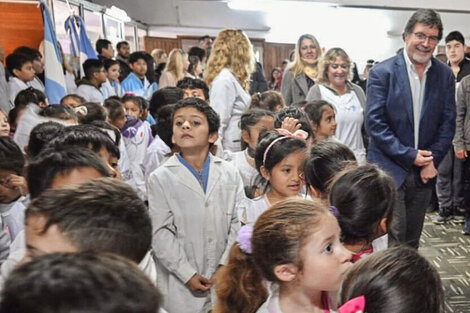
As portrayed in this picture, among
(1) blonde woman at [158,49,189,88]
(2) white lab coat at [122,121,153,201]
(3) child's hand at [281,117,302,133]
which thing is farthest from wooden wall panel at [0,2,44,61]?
(3) child's hand at [281,117,302,133]

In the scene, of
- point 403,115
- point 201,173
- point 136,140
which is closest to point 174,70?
point 136,140

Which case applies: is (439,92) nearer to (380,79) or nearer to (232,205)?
(380,79)

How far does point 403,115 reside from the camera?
2.31 metres

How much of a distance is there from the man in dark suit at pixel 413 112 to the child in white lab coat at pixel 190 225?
3.39 ft

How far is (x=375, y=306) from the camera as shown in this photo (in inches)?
34.7

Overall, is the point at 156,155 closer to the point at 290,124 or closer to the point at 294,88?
the point at 290,124

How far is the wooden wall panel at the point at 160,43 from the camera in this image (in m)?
8.22

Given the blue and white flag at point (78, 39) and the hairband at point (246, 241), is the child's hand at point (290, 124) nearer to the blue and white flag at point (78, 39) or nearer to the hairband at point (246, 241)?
the hairband at point (246, 241)

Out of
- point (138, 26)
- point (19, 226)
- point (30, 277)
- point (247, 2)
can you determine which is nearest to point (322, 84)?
point (19, 226)

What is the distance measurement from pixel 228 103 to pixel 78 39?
2105 mm

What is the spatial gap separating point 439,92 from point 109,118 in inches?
81.3

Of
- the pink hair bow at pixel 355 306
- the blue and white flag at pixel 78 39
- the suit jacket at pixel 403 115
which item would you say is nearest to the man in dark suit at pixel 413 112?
the suit jacket at pixel 403 115

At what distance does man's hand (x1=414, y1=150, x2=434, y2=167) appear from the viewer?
228 cm

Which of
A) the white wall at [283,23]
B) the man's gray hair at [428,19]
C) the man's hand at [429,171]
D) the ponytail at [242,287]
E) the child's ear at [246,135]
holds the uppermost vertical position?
the white wall at [283,23]
